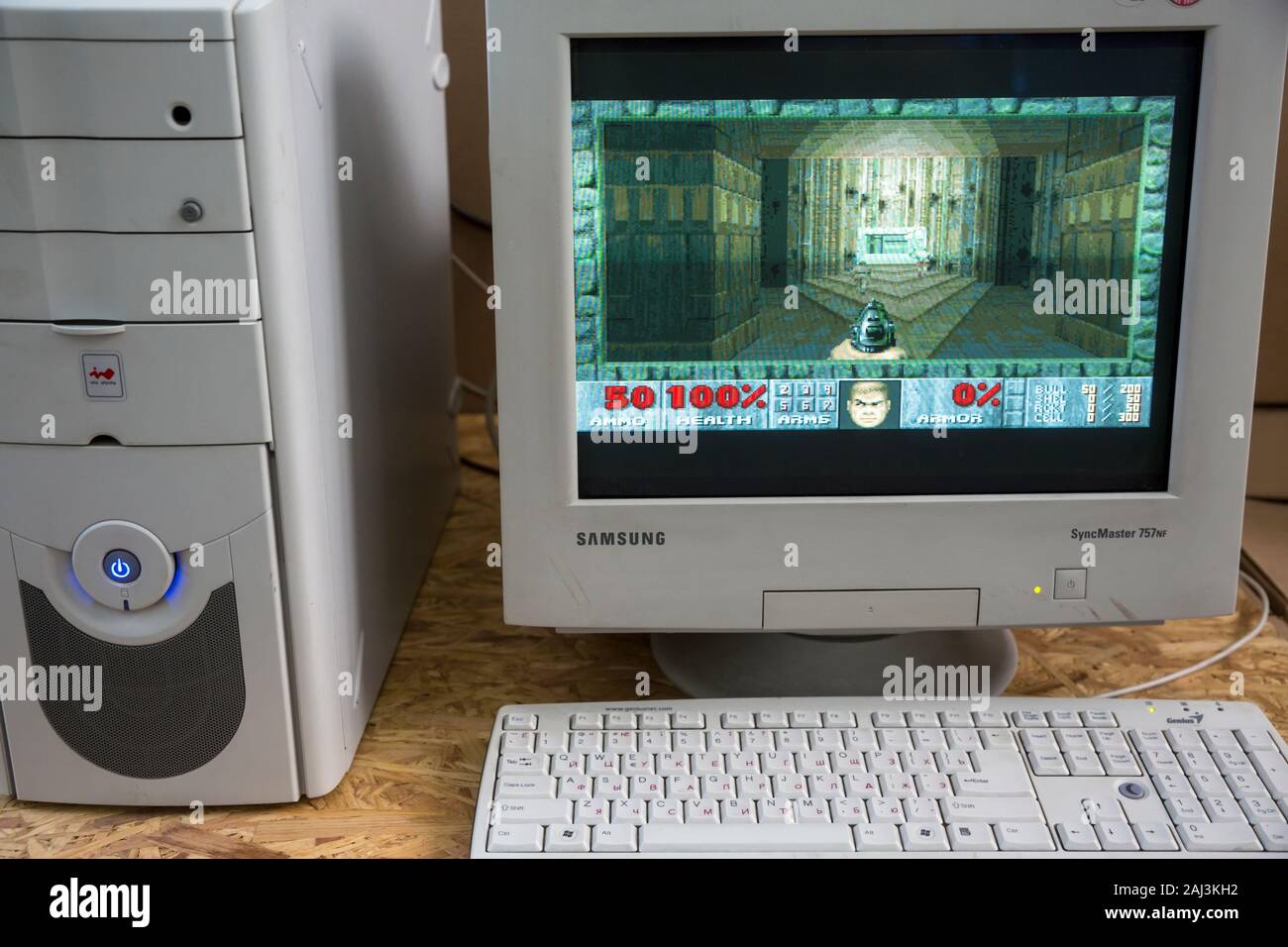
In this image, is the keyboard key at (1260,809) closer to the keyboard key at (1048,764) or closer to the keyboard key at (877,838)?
the keyboard key at (1048,764)

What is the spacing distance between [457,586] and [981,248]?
20.6 inches

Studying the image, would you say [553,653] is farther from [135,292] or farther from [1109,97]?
[1109,97]

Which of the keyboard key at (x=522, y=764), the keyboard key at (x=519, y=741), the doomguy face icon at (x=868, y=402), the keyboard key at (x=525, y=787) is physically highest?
the doomguy face icon at (x=868, y=402)

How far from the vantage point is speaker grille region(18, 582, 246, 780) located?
682 mm

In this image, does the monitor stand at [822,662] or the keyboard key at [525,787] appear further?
the monitor stand at [822,662]

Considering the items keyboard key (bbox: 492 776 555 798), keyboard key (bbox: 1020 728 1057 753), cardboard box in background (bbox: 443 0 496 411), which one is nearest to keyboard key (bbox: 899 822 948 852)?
keyboard key (bbox: 1020 728 1057 753)

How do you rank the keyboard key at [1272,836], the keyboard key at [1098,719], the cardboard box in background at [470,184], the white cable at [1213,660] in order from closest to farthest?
the keyboard key at [1272,836]
the keyboard key at [1098,719]
the white cable at [1213,660]
the cardboard box in background at [470,184]

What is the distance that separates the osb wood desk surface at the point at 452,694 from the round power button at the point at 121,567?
6.2 inches

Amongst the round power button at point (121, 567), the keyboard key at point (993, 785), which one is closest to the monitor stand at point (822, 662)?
the keyboard key at point (993, 785)

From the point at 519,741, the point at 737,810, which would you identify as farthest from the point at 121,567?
the point at 737,810

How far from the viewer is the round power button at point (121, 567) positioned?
66 cm

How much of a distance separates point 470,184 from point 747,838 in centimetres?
84

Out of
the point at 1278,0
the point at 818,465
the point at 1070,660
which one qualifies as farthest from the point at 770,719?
the point at 1278,0

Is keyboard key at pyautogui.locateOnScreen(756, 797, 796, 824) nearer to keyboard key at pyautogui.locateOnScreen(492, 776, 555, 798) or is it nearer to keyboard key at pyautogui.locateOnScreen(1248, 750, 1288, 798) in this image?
keyboard key at pyautogui.locateOnScreen(492, 776, 555, 798)
